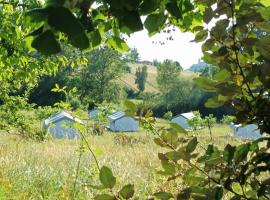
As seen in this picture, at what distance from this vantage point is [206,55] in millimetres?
1432

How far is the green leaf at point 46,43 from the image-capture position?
33.7 inches

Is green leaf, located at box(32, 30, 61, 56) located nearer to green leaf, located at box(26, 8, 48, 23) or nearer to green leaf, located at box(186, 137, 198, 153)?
green leaf, located at box(26, 8, 48, 23)

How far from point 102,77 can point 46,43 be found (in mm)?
70214

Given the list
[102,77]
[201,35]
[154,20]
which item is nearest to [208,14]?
[201,35]

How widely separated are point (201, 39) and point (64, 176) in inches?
219

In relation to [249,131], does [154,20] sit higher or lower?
lower

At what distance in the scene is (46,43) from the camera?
860 mm

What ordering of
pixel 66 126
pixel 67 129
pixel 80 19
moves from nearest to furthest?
pixel 80 19
pixel 66 126
pixel 67 129

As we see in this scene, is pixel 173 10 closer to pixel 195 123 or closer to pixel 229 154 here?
pixel 229 154

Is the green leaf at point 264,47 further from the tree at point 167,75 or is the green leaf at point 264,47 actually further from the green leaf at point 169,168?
the tree at point 167,75

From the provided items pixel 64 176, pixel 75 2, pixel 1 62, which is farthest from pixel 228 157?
pixel 1 62

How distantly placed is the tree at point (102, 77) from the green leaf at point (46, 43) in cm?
6541

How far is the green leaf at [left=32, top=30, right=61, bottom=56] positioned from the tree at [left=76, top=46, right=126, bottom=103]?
65409 mm

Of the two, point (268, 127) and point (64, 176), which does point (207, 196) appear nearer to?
point (268, 127)
